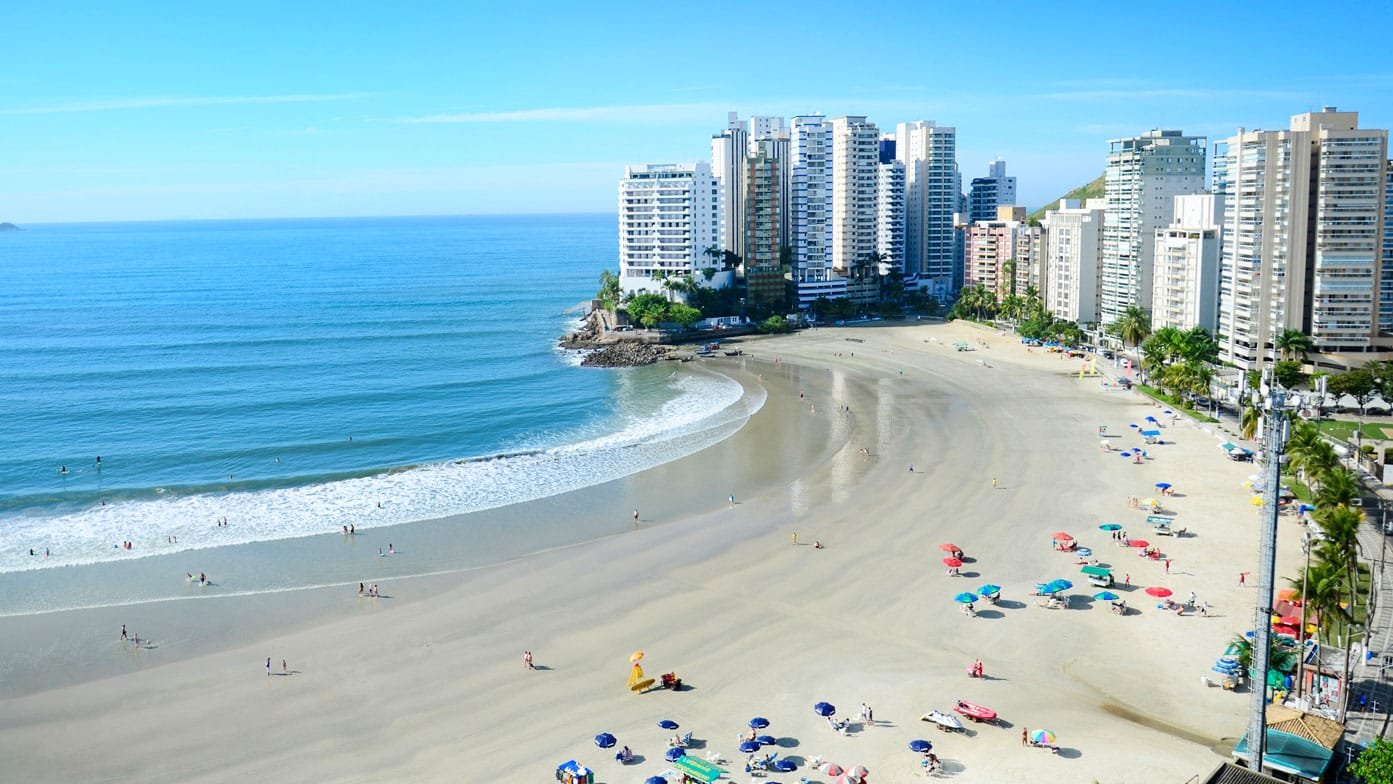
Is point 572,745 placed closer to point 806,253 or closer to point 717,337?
point 717,337

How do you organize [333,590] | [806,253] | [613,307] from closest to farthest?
1. [333,590]
2. [613,307]
3. [806,253]

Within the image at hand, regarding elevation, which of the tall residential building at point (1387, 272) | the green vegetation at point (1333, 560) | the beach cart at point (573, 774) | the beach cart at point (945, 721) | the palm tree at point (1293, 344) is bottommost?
the beach cart at point (573, 774)

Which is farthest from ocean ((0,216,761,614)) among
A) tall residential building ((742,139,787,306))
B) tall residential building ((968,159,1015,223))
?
tall residential building ((968,159,1015,223))

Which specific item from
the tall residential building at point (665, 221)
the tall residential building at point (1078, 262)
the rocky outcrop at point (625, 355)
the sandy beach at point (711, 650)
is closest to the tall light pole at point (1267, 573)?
the sandy beach at point (711, 650)

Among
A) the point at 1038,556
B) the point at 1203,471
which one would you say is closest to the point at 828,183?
the point at 1203,471

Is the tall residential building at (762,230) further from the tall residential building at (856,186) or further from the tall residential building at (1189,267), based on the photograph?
the tall residential building at (1189,267)
